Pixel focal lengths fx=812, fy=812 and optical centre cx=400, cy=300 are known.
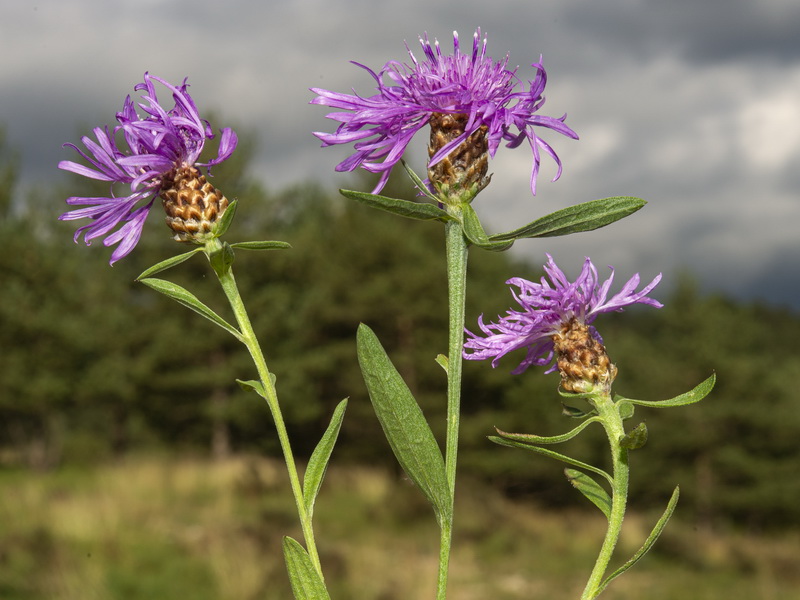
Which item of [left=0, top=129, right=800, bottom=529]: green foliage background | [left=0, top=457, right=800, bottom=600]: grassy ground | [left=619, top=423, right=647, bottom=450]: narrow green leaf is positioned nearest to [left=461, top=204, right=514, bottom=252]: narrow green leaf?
[left=619, top=423, right=647, bottom=450]: narrow green leaf

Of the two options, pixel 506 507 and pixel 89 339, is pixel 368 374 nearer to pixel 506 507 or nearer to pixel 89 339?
pixel 506 507

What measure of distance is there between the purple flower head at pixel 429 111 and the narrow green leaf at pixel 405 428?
25cm

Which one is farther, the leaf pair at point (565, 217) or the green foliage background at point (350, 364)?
the green foliage background at point (350, 364)

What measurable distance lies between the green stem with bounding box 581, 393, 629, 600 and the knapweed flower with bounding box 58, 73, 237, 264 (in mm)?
631

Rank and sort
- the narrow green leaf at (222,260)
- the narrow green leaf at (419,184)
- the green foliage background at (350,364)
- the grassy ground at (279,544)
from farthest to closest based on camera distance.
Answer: the green foliage background at (350,364) → the grassy ground at (279,544) → the narrow green leaf at (222,260) → the narrow green leaf at (419,184)

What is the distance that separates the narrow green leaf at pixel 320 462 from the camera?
101 cm

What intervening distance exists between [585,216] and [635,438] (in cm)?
28

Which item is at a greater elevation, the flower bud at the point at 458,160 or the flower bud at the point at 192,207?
the flower bud at the point at 458,160

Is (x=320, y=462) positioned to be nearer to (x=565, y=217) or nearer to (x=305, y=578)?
(x=305, y=578)

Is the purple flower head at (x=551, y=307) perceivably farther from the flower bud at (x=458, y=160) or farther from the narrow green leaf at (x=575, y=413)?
the flower bud at (x=458, y=160)

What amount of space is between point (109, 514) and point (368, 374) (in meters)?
13.4

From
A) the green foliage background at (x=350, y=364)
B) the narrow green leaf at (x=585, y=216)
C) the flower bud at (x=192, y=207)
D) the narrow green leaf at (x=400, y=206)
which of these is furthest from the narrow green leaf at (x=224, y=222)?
the green foliage background at (x=350, y=364)

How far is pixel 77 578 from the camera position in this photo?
930cm

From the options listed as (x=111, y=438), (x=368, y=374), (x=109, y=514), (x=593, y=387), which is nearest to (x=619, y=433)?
(x=593, y=387)
